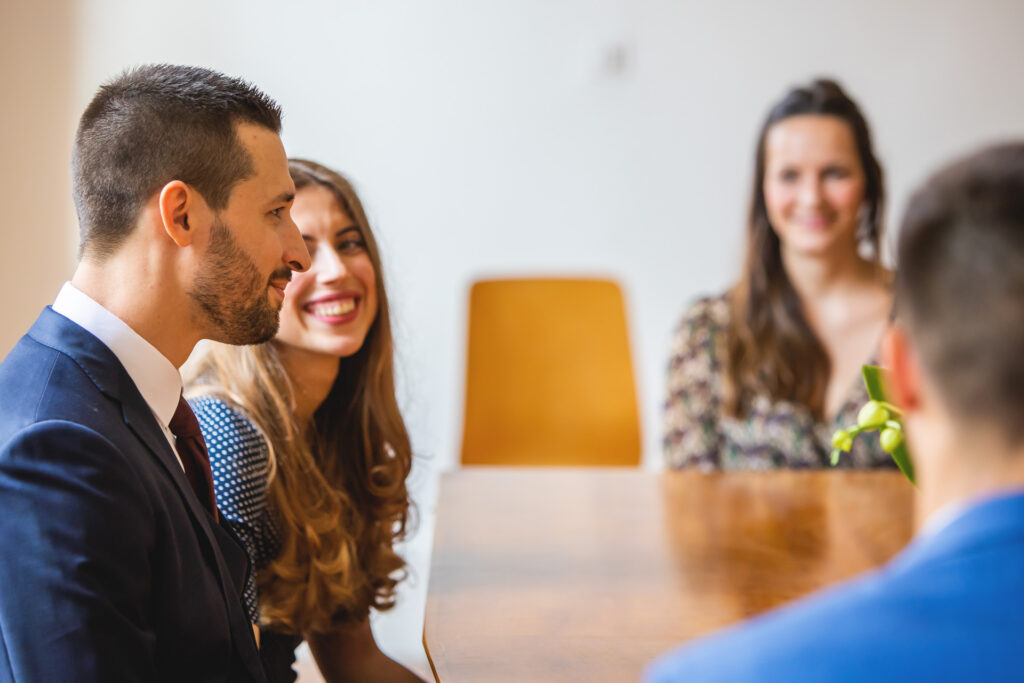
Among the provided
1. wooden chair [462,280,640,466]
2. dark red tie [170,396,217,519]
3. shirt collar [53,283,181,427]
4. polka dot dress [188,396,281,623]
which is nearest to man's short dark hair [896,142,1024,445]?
shirt collar [53,283,181,427]

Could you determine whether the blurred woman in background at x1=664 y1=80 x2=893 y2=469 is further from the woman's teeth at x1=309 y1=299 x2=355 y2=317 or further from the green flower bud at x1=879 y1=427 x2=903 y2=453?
the green flower bud at x1=879 y1=427 x2=903 y2=453

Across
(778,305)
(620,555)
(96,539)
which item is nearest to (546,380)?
(778,305)

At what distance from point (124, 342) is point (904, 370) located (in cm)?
88

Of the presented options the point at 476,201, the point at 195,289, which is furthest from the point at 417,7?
the point at 195,289

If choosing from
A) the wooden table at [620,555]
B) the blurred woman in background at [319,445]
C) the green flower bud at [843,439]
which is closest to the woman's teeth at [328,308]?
the blurred woman in background at [319,445]

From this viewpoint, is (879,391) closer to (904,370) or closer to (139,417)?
(904,370)

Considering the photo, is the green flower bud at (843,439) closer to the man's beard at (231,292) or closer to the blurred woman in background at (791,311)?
the man's beard at (231,292)

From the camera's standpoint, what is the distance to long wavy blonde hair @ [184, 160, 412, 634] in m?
1.74

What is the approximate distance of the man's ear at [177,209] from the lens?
48.5 inches

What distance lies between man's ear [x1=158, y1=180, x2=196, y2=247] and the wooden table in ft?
1.80

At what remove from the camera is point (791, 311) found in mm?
2656

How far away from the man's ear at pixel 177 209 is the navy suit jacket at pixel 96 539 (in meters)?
0.16

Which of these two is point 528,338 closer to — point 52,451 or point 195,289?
point 195,289

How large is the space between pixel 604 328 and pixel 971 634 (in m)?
2.65
